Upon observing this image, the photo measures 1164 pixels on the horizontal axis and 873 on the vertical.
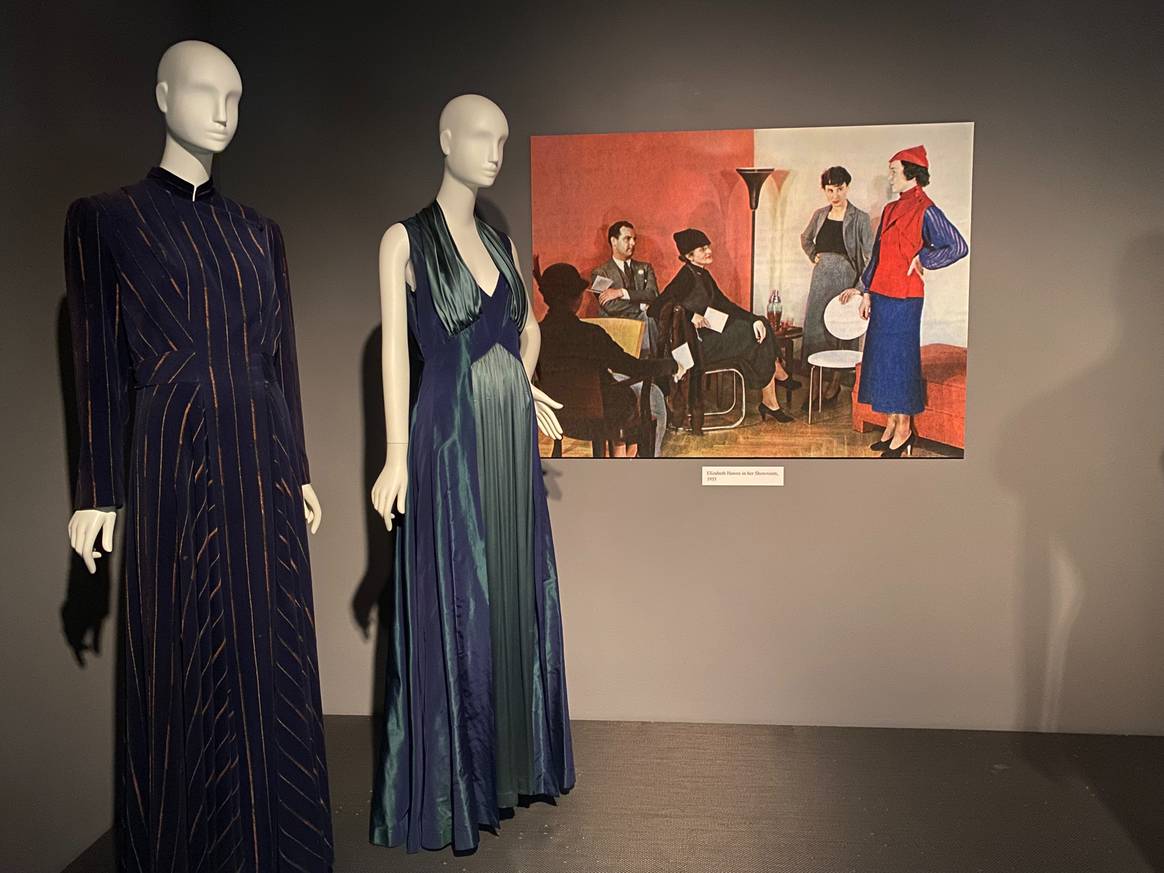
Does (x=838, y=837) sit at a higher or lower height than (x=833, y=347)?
lower

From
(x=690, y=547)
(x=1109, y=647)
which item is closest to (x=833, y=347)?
(x=690, y=547)

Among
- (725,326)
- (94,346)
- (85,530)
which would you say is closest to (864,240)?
(725,326)

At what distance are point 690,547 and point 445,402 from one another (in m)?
1.13

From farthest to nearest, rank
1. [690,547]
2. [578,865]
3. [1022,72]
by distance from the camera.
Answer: [690,547], [1022,72], [578,865]

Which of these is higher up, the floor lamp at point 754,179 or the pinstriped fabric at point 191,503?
the floor lamp at point 754,179

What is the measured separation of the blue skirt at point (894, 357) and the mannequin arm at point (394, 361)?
59.2 inches

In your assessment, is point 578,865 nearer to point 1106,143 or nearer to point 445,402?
point 445,402

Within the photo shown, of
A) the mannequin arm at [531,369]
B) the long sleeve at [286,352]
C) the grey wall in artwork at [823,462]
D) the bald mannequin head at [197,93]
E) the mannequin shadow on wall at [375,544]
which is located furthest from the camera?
the mannequin shadow on wall at [375,544]

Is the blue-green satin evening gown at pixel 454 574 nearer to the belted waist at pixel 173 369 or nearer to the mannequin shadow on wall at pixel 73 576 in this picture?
the belted waist at pixel 173 369

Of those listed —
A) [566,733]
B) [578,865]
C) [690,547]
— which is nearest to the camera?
[578,865]

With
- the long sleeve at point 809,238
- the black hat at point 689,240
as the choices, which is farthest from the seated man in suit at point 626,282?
the long sleeve at point 809,238

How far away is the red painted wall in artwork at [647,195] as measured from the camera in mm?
2980

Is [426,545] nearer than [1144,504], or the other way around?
[426,545]

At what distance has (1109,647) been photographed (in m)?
3.01
